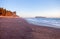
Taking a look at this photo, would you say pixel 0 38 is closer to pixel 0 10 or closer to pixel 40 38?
pixel 40 38

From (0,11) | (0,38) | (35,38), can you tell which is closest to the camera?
(0,38)

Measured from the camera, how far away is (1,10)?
126 feet

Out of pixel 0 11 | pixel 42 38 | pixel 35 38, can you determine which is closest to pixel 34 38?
pixel 35 38

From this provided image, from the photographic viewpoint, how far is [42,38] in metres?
4.01

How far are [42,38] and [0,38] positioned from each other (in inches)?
55.7

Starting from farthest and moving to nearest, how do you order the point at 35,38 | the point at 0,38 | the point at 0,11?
the point at 0,11
the point at 35,38
the point at 0,38

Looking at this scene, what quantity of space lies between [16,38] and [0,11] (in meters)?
35.0

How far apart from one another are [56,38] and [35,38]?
0.78 metres

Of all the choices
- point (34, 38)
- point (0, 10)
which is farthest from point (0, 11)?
point (34, 38)

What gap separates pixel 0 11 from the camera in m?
37.4

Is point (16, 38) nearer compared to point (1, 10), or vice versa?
point (16, 38)

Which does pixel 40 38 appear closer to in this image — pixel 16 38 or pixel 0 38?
pixel 16 38

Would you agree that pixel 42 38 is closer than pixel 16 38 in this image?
No

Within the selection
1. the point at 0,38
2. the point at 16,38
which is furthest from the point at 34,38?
the point at 0,38
